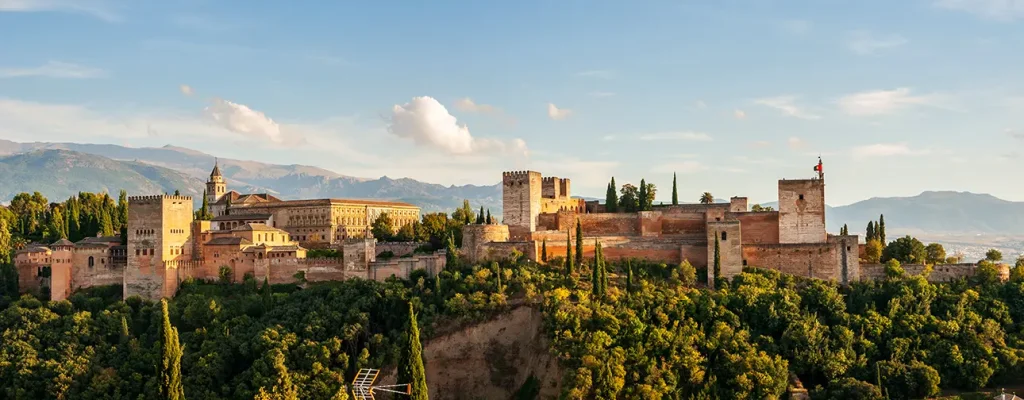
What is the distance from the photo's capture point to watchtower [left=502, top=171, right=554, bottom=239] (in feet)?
171

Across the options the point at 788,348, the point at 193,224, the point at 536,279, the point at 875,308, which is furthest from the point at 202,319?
the point at 875,308

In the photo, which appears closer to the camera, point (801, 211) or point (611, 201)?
point (801, 211)

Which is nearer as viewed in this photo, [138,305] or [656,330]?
[656,330]

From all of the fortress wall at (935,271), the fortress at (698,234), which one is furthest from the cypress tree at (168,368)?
the fortress wall at (935,271)

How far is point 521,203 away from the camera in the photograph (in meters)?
52.5

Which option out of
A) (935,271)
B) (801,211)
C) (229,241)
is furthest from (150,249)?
(935,271)

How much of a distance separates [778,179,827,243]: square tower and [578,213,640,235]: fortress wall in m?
7.56

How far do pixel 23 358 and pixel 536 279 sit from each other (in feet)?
78.4

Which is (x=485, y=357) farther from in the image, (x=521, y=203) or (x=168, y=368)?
(x=168, y=368)

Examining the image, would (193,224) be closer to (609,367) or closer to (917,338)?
(609,367)

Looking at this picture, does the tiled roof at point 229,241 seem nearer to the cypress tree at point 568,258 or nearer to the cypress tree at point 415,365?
the cypress tree at point 568,258

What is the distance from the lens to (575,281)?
150 ft

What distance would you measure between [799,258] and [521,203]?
1462 centimetres

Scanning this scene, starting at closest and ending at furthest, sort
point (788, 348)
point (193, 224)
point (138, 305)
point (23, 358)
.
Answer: point (788, 348) < point (23, 358) < point (138, 305) < point (193, 224)
